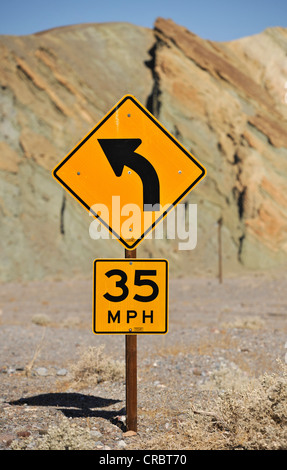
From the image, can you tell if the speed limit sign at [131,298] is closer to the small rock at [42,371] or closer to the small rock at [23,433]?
the small rock at [23,433]

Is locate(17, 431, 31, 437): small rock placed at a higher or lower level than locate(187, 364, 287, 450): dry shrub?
lower

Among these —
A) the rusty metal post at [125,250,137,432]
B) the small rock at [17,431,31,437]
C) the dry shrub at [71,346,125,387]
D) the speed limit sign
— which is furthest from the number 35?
the dry shrub at [71,346,125,387]

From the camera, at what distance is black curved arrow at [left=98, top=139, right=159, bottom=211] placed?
452 centimetres

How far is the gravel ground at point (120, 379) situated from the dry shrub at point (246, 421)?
0.57 feet

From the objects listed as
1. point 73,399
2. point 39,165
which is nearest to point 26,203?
point 39,165

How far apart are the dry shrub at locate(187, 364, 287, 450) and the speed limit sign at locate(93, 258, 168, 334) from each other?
0.93 meters

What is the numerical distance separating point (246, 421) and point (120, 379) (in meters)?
3.35

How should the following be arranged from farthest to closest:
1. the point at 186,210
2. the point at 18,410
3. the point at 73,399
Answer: the point at 186,210 → the point at 73,399 → the point at 18,410

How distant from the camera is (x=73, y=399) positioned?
6.37m

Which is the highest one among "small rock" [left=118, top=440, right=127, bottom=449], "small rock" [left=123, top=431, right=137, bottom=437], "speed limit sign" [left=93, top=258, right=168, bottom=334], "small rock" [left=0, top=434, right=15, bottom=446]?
"speed limit sign" [left=93, top=258, right=168, bottom=334]

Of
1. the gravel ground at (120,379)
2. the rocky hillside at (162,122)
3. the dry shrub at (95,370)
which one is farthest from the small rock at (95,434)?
the rocky hillside at (162,122)

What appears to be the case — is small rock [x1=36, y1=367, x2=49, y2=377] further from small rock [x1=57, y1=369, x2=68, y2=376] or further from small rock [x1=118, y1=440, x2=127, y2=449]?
small rock [x1=118, y1=440, x2=127, y2=449]
